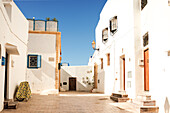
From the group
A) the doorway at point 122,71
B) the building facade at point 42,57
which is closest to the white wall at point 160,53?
the doorway at point 122,71

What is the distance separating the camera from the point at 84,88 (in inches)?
948

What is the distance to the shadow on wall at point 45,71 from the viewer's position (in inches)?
643

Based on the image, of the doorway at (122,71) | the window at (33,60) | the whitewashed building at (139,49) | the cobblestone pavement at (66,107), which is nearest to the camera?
the whitewashed building at (139,49)

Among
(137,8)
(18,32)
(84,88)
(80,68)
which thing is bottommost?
(84,88)

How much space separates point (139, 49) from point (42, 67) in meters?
8.68

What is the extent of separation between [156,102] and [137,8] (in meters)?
4.79

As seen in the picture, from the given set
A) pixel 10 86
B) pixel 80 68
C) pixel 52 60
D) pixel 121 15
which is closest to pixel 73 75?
→ pixel 80 68

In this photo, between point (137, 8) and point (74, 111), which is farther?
point (137, 8)

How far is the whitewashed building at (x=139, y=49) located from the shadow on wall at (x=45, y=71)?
13.3 ft

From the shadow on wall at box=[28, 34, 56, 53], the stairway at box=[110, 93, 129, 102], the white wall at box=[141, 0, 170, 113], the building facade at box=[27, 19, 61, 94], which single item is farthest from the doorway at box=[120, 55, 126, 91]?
the shadow on wall at box=[28, 34, 56, 53]

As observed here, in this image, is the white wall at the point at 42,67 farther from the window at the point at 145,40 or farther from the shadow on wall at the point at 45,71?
the window at the point at 145,40

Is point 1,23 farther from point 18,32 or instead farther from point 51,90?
point 51,90

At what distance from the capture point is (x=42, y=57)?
1641 cm

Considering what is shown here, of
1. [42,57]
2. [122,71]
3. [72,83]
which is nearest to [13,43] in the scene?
[122,71]
